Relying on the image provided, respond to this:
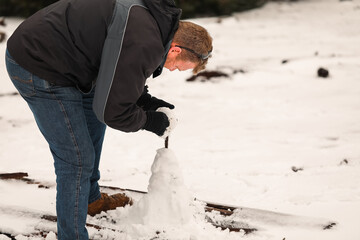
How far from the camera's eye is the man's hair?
198cm

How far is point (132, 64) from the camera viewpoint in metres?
1.71

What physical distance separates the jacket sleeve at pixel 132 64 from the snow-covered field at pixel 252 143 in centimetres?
101

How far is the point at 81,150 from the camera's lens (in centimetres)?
202

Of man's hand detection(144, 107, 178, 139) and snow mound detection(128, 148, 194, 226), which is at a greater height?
man's hand detection(144, 107, 178, 139)

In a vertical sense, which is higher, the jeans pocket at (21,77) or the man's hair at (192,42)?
the man's hair at (192,42)

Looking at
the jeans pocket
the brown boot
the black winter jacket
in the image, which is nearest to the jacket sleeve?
the black winter jacket

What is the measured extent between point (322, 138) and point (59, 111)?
3.15 metres

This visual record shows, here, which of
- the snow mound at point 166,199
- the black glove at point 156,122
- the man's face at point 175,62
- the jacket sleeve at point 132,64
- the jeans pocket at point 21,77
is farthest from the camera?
the snow mound at point 166,199

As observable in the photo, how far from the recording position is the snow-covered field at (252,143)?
2.91 metres

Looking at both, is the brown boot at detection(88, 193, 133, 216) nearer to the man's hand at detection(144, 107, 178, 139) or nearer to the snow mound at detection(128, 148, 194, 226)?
the snow mound at detection(128, 148, 194, 226)

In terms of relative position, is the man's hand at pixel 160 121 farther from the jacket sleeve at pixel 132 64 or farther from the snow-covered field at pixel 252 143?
the snow-covered field at pixel 252 143

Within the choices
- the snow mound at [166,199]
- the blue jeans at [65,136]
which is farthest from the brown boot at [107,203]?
the blue jeans at [65,136]

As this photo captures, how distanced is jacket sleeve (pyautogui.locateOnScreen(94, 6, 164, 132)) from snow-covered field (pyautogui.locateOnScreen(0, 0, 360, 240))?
1.01m

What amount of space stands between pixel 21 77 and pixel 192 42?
34.3 inches
